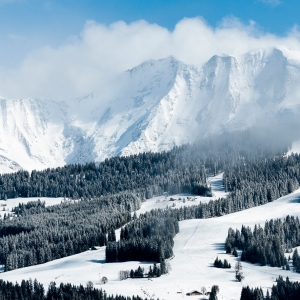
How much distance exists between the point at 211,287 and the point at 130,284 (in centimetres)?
2063

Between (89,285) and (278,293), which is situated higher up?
(89,285)

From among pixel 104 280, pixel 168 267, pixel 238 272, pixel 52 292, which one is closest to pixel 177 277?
pixel 168 267

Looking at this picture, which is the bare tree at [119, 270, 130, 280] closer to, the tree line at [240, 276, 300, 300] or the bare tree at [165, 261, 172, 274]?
the bare tree at [165, 261, 172, 274]

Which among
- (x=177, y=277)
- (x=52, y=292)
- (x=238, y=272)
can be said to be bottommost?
(x=52, y=292)

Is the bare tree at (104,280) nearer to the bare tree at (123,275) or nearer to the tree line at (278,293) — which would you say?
the bare tree at (123,275)

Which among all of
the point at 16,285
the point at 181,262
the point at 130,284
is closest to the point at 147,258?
the point at 181,262

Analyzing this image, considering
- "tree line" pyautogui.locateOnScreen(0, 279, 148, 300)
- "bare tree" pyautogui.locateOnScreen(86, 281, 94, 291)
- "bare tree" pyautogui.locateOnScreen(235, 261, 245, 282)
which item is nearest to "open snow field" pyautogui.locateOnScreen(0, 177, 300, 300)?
"bare tree" pyautogui.locateOnScreen(235, 261, 245, 282)

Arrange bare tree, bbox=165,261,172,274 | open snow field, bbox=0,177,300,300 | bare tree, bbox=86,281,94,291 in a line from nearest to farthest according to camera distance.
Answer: bare tree, bbox=86,281,94,291 → open snow field, bbox=0,177,300,300 → bare tree, bbox=165,261,172,274

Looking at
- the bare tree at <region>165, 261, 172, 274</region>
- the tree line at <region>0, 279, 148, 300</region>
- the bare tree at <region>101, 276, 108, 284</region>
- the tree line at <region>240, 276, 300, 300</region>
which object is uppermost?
the bare tree at <region>165, 261, 172, 274</region>

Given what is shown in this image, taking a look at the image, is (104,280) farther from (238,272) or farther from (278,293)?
(278,293)

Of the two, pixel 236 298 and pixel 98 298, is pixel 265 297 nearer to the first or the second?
pixel 236 298

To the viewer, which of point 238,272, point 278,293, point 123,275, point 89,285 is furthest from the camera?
point 238,272

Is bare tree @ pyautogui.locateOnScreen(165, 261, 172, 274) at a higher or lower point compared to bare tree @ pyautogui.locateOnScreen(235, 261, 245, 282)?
higher

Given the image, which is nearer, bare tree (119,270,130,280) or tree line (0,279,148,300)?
tree line (0,279,148,300)
